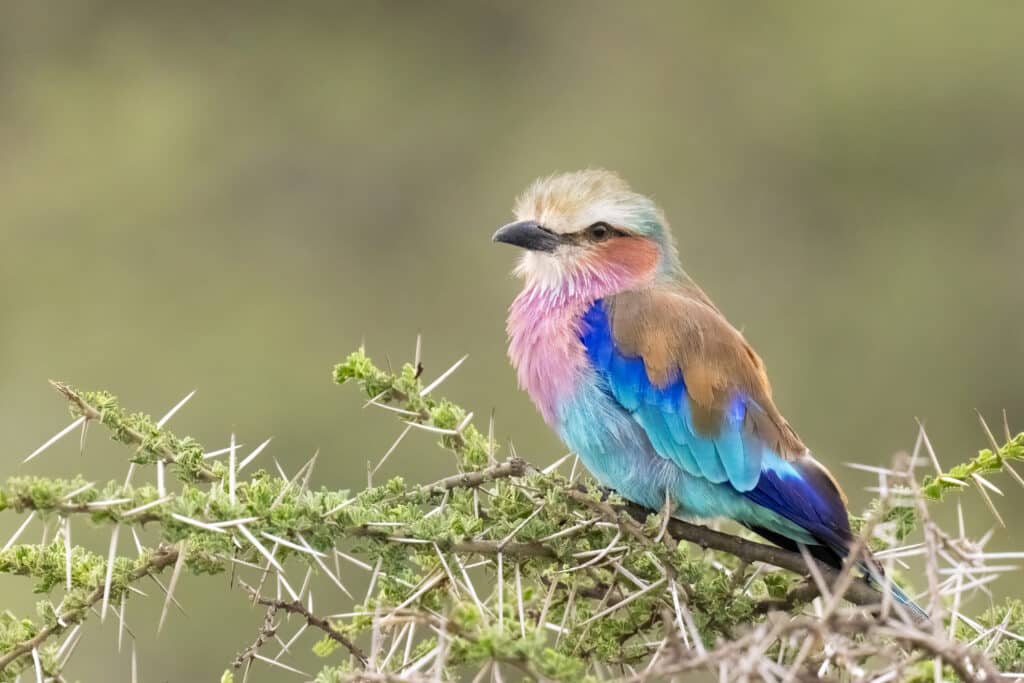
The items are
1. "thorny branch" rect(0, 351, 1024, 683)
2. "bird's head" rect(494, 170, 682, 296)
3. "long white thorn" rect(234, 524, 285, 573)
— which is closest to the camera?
"thorny branch" rect(0, 351, 1024, 683)

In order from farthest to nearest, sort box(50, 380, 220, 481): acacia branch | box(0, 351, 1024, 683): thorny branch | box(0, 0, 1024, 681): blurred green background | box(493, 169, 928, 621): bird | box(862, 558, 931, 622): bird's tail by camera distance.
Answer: box(0, 0, 1024, 681): blurred green background
box(493, 169, 928, 621): bird
box(862, 558, 931, 622): bird's tail
box(50, 380, 220, 481): acacia branch
box(0, 351, 1024, 683): thorny branch

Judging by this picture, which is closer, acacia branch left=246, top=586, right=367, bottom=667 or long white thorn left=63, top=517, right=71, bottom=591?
long white thorn left=63, top=517, right=71, bottom=591

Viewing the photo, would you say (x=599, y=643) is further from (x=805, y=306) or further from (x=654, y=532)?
(x=805, y=306)

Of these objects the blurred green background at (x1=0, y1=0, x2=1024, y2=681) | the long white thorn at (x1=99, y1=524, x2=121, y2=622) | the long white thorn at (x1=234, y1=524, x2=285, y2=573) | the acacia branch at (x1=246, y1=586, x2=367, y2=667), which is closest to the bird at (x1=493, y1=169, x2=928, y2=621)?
the acacia branch at (x1=246, y1=586, x2=367, y2=667)

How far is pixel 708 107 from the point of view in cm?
890

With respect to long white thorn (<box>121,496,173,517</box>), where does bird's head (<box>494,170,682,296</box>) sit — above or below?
above

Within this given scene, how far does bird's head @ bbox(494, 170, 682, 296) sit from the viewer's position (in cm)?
364

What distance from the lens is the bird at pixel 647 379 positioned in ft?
10.1

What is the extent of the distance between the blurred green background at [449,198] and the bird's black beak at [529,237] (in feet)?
9.64

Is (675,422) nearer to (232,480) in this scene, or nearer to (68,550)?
(232,480)

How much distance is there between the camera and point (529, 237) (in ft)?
12.1

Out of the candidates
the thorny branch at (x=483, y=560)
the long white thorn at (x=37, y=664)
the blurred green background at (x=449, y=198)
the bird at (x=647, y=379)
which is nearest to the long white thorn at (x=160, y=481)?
the thorny branch at (x=483, y=560)

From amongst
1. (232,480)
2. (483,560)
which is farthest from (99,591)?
(483,560)

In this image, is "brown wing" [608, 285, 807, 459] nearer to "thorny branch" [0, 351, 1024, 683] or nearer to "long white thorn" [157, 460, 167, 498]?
"thorny branch" [0, 351, 1024, 683]
